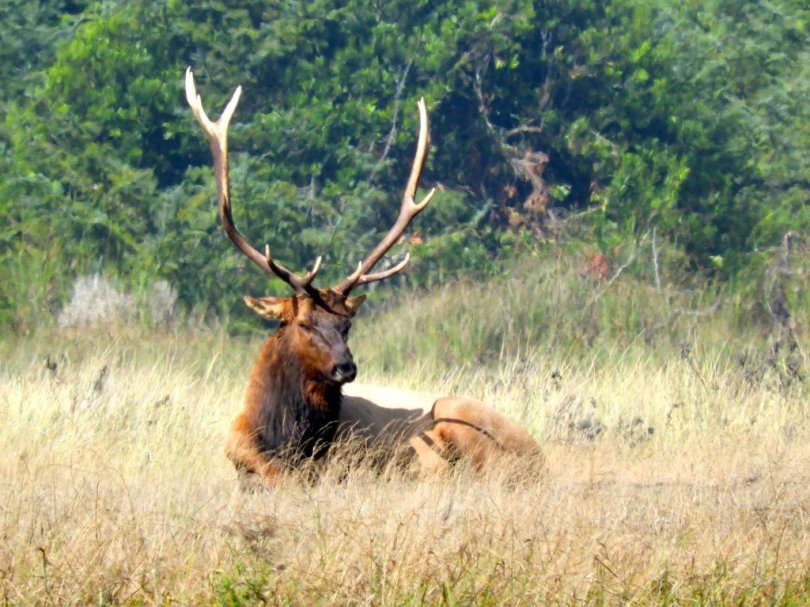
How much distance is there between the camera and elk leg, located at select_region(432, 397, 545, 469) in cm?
856

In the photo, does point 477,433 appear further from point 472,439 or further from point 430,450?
point 430,450

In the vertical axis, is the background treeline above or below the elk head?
above

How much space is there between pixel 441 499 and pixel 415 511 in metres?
0.73

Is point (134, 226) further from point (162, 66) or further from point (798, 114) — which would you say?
point (798, 114)

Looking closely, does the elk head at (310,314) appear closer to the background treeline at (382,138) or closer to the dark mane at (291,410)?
the dark mane at (291,410)

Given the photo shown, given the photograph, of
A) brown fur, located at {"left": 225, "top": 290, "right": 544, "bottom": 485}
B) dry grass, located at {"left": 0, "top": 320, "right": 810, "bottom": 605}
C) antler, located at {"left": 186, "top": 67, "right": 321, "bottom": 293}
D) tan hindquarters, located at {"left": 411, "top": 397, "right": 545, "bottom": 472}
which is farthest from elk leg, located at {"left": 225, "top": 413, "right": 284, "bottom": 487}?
tan hindquarters, located at {"left": 411, "top": 397, "right": 545, "bottom": 472}

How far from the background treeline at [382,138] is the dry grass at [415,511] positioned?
8144 mm

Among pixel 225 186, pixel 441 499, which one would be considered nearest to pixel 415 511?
pixel 441 499

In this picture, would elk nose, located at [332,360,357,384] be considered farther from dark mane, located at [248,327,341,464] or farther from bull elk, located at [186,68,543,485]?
dark mane, located at [248,327,341,464]

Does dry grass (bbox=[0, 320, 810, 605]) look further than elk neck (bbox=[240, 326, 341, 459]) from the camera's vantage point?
No

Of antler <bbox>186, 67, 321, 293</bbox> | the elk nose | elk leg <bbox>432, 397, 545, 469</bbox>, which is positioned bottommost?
elk leg <bbox>432, 397, 545, 469</bbox>

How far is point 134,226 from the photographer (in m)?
19.2

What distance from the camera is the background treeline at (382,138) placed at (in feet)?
63.0

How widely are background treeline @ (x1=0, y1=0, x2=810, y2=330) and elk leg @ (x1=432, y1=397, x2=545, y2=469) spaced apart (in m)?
9.58
